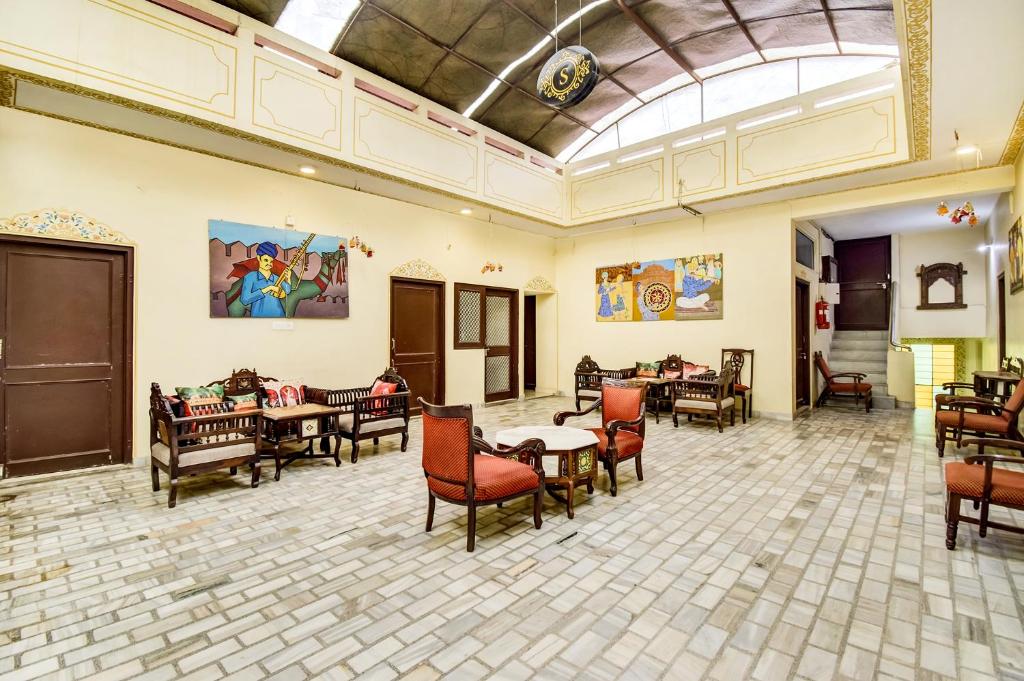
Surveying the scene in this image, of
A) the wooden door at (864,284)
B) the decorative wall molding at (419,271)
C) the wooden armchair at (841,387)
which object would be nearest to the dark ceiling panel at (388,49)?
the decorative wall molding at (419,271)

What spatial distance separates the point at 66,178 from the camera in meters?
4.77

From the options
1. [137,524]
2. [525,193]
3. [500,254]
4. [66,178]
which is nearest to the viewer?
[137,524]

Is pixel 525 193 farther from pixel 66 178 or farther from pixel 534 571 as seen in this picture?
pixel 534 571

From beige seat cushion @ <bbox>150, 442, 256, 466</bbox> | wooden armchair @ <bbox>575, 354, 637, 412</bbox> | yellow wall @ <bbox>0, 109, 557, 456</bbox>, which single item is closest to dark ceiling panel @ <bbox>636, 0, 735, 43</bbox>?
yellow wall @ <bbox>0, 109, 557, 456</bbox>

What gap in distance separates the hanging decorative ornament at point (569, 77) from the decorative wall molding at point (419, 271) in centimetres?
360

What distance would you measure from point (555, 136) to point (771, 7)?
12.1 feet

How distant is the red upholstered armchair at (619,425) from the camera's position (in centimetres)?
414

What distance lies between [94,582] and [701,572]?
11.4ft

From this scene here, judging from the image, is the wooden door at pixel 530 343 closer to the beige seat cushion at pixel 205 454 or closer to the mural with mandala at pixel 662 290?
the mural with mandala at pixel 662 290

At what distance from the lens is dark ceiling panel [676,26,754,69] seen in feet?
23.0

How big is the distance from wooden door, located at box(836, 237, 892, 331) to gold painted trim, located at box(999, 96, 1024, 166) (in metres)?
5.24

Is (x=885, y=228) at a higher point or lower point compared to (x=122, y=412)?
higher

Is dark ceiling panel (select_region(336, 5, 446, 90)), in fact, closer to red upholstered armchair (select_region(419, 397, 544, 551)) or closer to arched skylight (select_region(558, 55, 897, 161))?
arched skylight (select_region(558, 55, 897, 161))

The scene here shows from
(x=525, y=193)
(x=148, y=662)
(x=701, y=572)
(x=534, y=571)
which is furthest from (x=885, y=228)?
(x=148, y=662)
